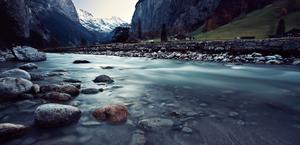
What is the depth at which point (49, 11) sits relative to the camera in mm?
199500

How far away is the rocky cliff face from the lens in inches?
2466

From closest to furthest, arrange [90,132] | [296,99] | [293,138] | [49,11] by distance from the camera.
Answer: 1. [293,138]
2. [90,132]
3. [296,99]
4. [49,11]

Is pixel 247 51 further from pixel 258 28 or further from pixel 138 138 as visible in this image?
pixel 258 28

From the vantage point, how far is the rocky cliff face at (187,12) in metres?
62.6

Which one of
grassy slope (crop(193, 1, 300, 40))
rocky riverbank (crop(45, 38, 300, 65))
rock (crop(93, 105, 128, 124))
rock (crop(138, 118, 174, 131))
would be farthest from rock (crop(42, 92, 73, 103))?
grassy slope (crop(193, 1, 300, 40))

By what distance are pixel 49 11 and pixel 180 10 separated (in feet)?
511

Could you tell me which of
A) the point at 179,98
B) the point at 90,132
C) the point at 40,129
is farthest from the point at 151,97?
the point at 40,129

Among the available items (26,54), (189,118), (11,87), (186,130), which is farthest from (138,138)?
(26,54)

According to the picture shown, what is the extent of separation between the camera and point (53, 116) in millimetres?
3896

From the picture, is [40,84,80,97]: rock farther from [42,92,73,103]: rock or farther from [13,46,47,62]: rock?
[13,46,47,62]: rock

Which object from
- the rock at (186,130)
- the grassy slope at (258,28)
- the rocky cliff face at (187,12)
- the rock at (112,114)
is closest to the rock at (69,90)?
the rock at (112,114)

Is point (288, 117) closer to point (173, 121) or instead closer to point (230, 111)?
point (230, 111)

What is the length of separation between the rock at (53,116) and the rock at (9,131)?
320mm

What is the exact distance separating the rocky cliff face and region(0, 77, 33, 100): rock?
57893 mm
